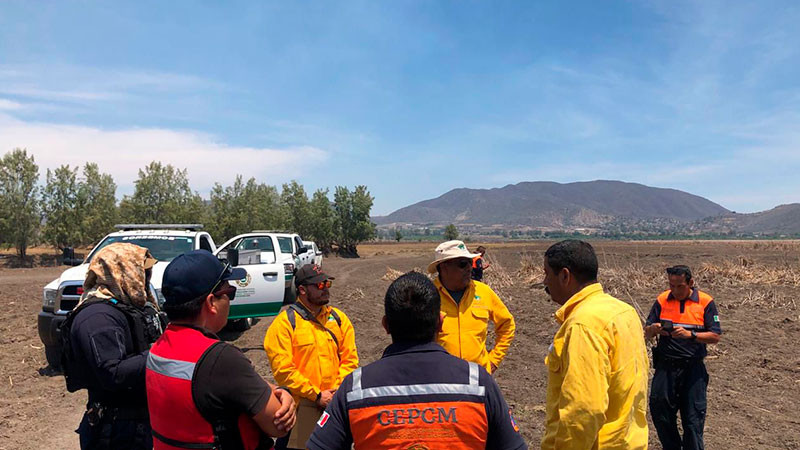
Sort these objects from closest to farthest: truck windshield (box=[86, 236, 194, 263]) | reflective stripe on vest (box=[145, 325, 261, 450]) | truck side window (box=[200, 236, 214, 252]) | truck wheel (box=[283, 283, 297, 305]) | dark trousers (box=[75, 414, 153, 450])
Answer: reflective stripe on vest (box=[145, 325, 261, 450]) < dark trousers (box=[75, 414, 153, 450]) < truck windshield (box=[86, 236, 194, 263]) < truck side window (box=[200, 236, 214, 252]) < truck wheel (box=[283, 283, 297, 305])

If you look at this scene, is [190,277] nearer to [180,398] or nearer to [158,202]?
[180,398]

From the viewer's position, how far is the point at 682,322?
489cm

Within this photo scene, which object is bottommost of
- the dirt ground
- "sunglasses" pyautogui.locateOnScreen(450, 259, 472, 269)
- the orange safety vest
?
the dirt ground

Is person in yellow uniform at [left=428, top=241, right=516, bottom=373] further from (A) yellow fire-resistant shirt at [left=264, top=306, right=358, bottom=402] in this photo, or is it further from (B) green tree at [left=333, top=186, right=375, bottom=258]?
(B) green tree at [left=333, top=186, right=375, bottom=258]

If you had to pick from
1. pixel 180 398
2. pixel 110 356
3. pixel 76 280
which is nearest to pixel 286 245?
pixel 76 280

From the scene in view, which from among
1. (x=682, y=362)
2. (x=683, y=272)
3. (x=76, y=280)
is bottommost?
(x=682, y=362)

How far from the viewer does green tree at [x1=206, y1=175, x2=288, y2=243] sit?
42406 millimetres

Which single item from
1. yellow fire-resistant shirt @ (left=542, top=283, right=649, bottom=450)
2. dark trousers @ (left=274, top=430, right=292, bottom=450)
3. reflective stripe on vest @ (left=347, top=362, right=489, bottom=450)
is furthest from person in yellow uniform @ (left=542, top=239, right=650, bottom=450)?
dark trousers @ (left=274, top=430, right=292, bottom=450)

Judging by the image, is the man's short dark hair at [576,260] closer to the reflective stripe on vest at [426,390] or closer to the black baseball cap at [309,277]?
the reflective stripe on vest at [426,390]

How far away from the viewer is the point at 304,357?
360cm

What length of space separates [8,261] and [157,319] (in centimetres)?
4012

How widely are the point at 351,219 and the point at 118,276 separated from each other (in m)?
51.4

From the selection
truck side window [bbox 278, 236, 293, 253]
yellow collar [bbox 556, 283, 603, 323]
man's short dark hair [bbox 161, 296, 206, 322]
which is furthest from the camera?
truck side window [bbox 278, 236, 293, 253]

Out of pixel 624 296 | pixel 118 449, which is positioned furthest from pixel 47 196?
pixel 118 449
